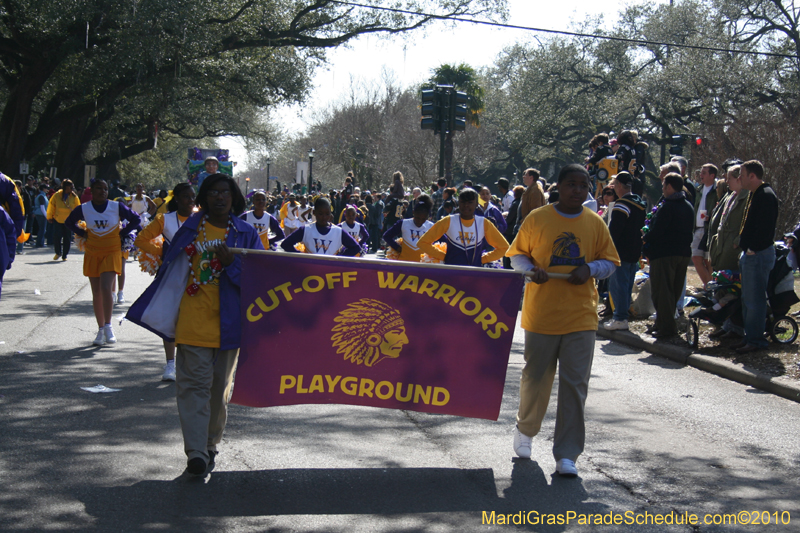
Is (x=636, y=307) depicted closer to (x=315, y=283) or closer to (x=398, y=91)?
(x=315, y=283)

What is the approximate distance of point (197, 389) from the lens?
175 inches

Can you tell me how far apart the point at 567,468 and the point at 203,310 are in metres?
2.43

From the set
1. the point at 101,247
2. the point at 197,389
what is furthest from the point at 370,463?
the point at 101,247

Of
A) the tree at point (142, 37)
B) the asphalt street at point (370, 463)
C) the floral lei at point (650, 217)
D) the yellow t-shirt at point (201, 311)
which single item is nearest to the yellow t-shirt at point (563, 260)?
the asphalt street at point (370, 463)

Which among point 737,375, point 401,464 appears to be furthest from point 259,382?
point 737,375

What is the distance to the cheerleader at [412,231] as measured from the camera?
31.2 ft

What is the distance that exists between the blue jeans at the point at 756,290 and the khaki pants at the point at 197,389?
19.5 ft

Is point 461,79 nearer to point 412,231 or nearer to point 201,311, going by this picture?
point 412,231

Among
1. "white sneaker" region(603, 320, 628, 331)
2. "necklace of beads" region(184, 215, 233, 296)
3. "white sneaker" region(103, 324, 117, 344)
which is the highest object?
"necklace of beads" region(184, 215, 233, 296)

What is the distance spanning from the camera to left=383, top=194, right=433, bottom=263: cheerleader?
375 inches

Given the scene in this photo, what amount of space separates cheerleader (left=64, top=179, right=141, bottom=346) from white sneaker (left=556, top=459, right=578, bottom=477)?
5860mm

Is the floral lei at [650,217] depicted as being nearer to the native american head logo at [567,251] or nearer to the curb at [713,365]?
the curb at [713,365]

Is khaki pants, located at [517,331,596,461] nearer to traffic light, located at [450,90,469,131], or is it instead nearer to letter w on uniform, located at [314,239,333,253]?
letter w on uniform, located at [314,239,333,253]

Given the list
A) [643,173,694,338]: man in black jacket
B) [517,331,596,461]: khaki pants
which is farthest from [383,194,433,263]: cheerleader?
[517,331,596,461]: khaki pants
